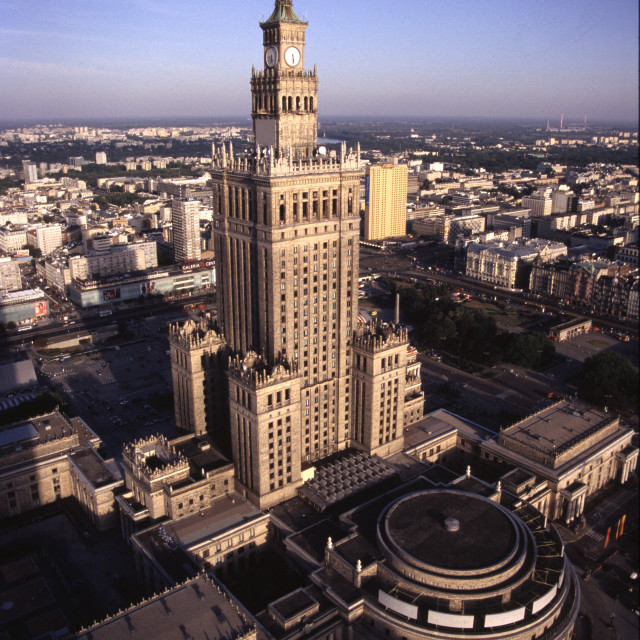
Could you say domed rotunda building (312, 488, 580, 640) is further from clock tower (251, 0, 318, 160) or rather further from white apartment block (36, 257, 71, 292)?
white apartment block (36, 257, 71, 292)

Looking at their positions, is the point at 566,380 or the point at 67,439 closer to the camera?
the point at 67,439

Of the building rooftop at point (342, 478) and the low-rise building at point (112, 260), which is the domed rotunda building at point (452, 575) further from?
the low-rise building at point (112, 260)

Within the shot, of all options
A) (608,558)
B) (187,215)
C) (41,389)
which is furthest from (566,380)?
(187,215)

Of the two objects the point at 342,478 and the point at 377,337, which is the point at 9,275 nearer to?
the point at 377,337

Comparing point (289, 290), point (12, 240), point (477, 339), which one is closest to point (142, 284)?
point (12, 240)

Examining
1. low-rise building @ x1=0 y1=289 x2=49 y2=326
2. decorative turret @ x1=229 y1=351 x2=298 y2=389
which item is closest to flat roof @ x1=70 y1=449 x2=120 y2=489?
decorative turret @ x1=229 y1=351 x2=298 y2=389

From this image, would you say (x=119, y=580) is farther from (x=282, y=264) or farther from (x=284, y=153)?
(x=284, y=153)
